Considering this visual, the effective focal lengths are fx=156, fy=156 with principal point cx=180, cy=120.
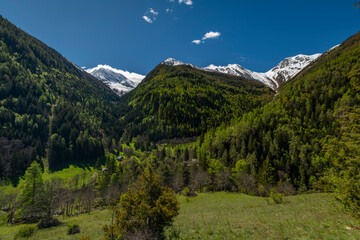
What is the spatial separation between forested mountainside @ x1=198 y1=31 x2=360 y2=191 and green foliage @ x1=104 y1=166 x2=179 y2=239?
75.5m

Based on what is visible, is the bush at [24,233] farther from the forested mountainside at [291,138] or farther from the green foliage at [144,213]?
the forested mountainside at [291,138]

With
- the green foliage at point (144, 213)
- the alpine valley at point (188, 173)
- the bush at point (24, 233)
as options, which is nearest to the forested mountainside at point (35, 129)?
the alpine valley at point (188, 173)

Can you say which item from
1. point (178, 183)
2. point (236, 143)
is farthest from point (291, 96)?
point (178, 183)

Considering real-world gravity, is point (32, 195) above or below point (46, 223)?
above

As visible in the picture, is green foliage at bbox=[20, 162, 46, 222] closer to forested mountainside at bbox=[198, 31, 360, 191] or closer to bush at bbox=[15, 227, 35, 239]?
bush at bbox=[15, 227, 35, 239]

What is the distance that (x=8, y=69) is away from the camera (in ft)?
585

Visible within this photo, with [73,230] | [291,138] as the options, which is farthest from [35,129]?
[291,138]

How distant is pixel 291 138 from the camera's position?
108 meters

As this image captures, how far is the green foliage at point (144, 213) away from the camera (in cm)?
1638

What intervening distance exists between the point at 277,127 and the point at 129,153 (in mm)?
128366

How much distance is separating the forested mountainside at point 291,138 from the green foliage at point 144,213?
75.5 meters

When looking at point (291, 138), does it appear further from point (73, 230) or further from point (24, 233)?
point (24, 233)

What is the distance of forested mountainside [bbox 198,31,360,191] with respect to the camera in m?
90.4

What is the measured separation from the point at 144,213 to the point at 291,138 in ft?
400
